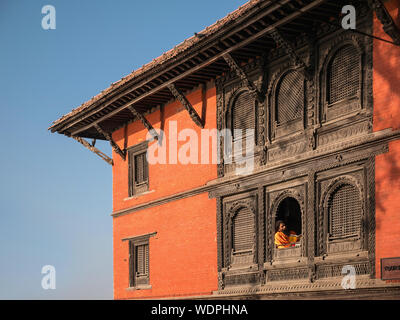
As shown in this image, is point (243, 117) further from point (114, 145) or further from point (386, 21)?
point (114, 145)

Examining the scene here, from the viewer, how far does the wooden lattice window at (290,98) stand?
16959mm

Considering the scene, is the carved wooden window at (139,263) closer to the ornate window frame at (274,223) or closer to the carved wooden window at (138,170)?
the carved wooden window at (138,170)

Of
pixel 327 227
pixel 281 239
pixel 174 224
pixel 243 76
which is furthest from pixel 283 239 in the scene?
pixel 174 224

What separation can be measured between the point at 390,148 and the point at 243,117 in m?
5.45

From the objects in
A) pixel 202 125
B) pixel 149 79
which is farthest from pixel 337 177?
pixel 149 79

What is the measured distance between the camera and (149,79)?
68.1 feet

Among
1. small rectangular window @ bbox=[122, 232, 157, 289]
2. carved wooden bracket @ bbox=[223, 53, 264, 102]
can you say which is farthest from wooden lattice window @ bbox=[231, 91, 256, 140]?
small rectangular window @ bbox=[122, 232, 157, 289]

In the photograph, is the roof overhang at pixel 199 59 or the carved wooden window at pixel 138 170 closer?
the roof overhang at pixel 199 59

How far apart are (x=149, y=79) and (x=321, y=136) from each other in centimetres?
648

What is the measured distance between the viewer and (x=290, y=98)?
56.7 ft

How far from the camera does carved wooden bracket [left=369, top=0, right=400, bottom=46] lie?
1392cm

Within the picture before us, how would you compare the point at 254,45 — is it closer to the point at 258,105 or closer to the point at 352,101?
the point at 258,105

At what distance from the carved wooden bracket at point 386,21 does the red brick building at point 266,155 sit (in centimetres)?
2

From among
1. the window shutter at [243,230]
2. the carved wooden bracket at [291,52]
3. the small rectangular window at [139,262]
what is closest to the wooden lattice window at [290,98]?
the carved wooden bracket at [291,52]
